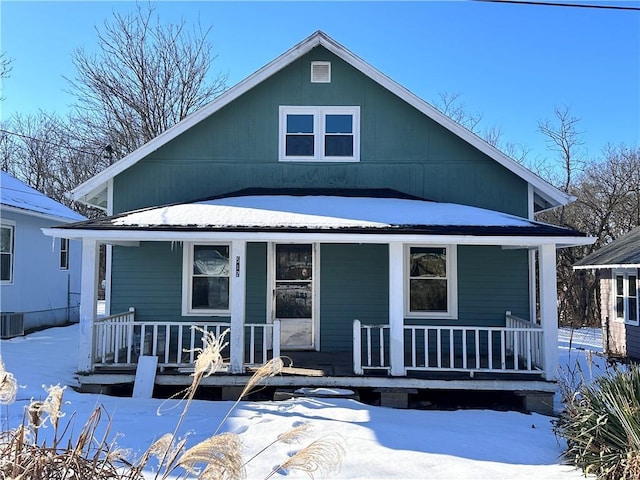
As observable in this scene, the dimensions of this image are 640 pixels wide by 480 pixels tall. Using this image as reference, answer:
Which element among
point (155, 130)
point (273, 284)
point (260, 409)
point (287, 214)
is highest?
point (155, 130)

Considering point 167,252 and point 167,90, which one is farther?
point 167,90

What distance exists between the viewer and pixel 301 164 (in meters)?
9.95

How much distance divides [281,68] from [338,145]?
193cm

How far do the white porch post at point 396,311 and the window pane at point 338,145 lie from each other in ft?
10.0

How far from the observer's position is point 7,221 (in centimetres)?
1270

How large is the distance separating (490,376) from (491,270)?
102 inches

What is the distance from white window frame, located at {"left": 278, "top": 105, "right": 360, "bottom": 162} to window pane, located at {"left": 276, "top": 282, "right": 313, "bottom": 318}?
261cm

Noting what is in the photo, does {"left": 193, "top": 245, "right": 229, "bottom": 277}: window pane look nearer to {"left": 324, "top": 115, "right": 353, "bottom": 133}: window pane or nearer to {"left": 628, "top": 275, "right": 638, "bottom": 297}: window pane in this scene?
{"left": 324, "top": 115, "right": 353, "bottom": 133}: window pane

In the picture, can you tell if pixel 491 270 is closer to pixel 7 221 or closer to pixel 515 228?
pixel 515 228

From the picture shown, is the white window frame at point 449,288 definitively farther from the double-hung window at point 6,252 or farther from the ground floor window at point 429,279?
the double-hung window at point 6,252

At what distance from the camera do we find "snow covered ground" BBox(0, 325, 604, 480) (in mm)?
4723

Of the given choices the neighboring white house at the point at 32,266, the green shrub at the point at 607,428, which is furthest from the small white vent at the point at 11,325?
the green shrub at the point at 607,428

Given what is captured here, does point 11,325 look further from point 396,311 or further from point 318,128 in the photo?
point 396,311

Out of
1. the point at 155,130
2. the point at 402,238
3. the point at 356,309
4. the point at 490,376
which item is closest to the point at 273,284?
the point at 356,309
